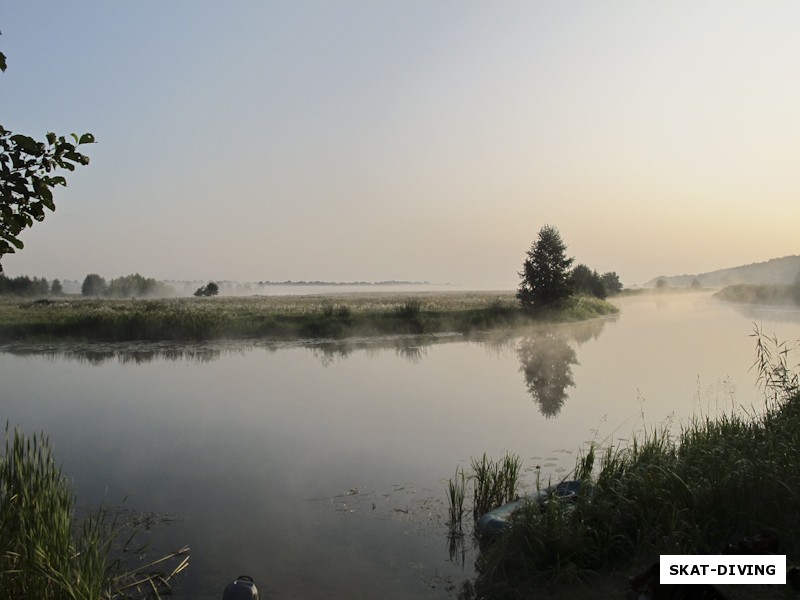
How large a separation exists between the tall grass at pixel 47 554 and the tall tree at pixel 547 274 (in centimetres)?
3756

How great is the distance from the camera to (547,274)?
133 feet

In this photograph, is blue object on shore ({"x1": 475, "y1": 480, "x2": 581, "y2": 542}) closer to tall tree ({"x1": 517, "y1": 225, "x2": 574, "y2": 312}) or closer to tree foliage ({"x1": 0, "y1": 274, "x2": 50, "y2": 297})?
tall tree ({"x1": 517, "y1": 225, "x2": 574, "y2": 312})

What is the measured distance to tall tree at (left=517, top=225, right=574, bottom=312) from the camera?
4062cm

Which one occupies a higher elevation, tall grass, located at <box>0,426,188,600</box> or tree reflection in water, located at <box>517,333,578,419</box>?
tall grass, located at <box>0,426,188,600</box>

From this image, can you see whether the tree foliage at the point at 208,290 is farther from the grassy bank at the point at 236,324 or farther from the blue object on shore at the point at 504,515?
the blue object on shore at the point at 504,515

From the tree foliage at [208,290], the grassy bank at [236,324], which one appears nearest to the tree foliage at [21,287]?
the tree foliage at [208,290]

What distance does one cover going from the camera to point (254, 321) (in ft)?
106

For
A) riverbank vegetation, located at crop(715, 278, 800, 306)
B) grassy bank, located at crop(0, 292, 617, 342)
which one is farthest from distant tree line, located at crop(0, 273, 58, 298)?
riverbank vegetation, located at crop(715, 278, 800, 306)

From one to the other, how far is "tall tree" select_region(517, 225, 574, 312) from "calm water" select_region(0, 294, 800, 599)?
1517cm

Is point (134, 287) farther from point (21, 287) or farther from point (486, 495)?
point (486, 495)

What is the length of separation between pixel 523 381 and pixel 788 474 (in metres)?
12.3

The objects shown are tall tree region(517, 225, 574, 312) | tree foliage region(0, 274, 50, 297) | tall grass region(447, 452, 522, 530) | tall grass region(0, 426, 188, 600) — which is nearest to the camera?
tall grass region(0, 426, 188, 600)

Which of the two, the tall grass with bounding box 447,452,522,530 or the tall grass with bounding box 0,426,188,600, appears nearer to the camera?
the tall grass with bounding box 0,426,188,600

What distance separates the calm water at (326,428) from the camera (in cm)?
646
